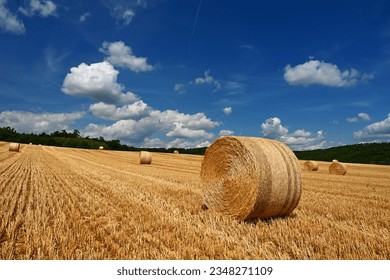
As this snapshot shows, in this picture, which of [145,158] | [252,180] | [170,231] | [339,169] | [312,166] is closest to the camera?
[170,231]

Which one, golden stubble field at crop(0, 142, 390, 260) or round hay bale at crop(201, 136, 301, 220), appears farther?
round hay bale at crop(201, 136, 301, 220)

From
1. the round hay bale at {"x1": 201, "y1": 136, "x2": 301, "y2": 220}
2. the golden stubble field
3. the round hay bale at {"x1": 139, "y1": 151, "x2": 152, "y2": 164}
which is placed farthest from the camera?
the round hay bale at {"x1": 139, "y1": 151, "x2": 152, "y2": 164}

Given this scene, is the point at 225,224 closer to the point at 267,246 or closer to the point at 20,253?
the point at 267,246

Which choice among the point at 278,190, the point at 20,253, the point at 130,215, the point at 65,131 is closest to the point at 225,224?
the point at 278,190

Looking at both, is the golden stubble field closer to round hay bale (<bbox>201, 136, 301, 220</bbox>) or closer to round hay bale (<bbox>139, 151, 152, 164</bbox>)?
round hay bale (<bbox>201, 136, 301, 220</bbox>)

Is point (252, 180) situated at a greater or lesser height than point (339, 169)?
greater

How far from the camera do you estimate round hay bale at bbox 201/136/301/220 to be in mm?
6062

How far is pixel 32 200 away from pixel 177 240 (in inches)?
182

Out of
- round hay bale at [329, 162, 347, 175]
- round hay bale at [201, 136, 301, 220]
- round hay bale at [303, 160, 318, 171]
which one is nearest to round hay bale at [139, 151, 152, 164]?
round hay bale at [303, 160, 318, 171]

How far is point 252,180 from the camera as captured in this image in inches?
243

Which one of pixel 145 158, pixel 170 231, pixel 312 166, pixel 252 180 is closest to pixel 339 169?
pixel 312 166

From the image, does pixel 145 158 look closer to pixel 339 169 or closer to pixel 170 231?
pixel 339 169

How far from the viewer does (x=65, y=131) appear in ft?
408
